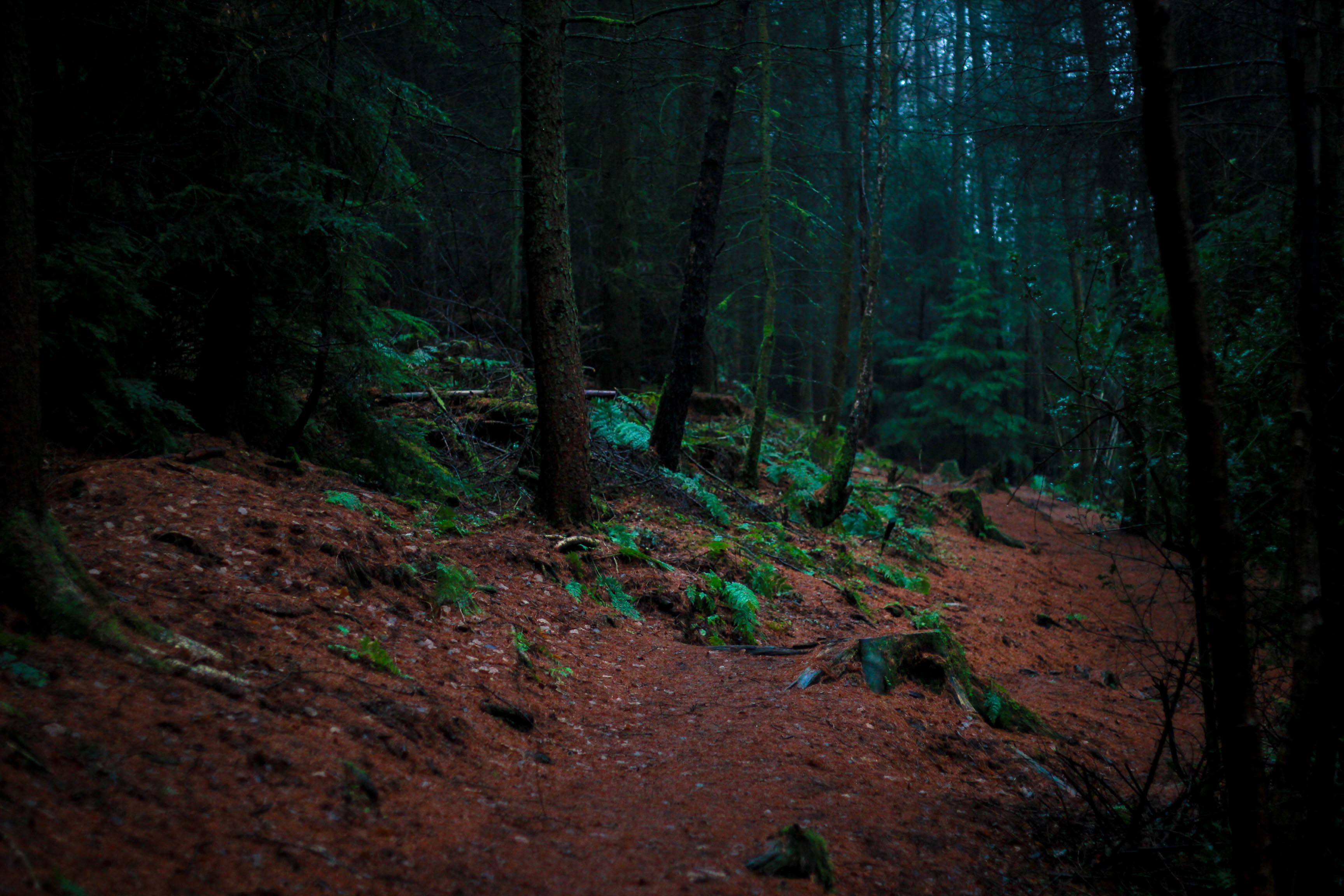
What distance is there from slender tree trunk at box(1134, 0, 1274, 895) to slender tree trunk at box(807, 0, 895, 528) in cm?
845

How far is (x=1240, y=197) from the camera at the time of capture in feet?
26.6

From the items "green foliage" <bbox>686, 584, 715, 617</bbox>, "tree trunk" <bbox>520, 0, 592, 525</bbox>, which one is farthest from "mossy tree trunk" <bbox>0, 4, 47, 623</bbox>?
"green foliage" <bbox>686, 584, 715, 617</bbox>

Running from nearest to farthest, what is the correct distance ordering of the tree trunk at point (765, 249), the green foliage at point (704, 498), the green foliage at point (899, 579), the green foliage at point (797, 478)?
1. the green foliage at point (704, 498)
2. the green foliage at point (899, 579)
3. the tree trunk at point (765, 249)
4. the green foliage at point (797, 478)

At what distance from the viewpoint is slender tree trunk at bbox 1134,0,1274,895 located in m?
3.04

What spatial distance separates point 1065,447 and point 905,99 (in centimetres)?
2615

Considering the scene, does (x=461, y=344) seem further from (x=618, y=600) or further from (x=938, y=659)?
(x=938, y=659)

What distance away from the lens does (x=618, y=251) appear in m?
14.5

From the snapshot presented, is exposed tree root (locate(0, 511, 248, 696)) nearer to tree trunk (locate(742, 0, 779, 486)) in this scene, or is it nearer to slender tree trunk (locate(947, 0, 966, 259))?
tree trunk (locate(742, 0, 779, 486))

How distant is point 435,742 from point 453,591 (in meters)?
1.84

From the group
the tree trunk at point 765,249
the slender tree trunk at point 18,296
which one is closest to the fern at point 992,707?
the slender tree trunk at point 18,296

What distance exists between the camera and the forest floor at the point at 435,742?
8.32 feet

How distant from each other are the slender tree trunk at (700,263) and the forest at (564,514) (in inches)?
2.8

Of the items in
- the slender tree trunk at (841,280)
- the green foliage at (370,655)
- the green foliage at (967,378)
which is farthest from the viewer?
the green foliage at (967,378)

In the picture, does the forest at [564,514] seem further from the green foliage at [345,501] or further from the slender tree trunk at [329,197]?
the green foliage at [345,501]
